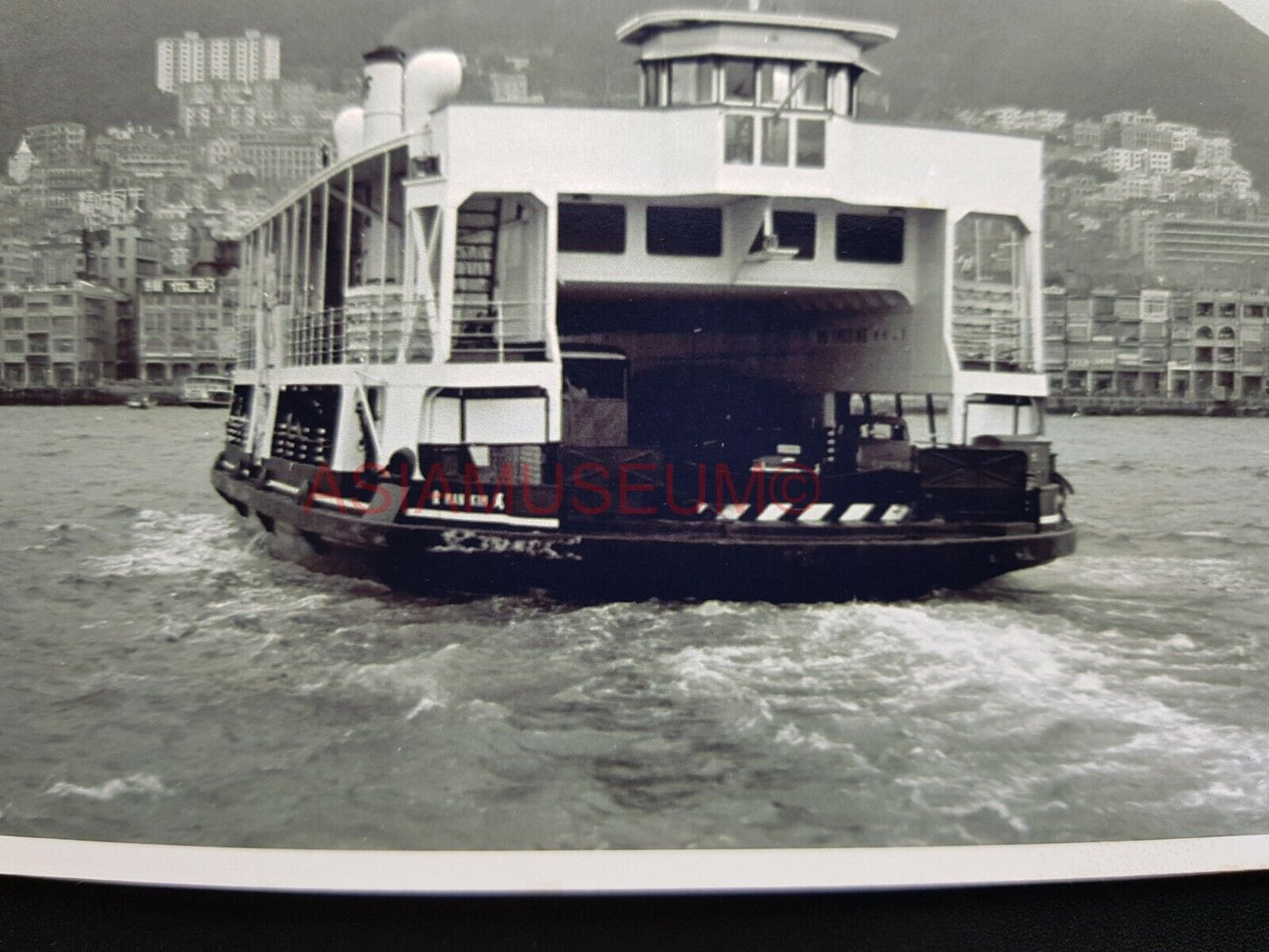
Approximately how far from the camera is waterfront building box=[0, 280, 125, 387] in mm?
3094

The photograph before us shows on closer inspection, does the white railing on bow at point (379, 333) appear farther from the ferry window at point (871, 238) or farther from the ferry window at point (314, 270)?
the ferry window at point (871, 238)

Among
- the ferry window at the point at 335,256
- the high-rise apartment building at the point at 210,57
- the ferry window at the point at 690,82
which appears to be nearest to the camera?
the high-rise apartment building at the point at 210,57

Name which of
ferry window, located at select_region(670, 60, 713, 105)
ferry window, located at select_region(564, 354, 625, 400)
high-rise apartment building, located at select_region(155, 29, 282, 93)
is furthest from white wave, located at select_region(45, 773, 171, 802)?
ferry window, located at select_region(670, 60, 713, 105)

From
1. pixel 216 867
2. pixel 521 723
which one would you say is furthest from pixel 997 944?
pixel 216 867

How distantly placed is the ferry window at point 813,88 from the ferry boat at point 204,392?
1986 millimetres

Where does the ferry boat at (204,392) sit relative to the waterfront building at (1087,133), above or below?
below

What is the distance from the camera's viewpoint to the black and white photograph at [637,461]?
2.80m

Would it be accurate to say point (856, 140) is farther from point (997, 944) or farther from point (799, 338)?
point (997, 944)

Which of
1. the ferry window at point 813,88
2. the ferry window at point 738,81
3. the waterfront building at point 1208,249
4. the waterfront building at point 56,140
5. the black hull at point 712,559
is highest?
the ferry window at point 738,81

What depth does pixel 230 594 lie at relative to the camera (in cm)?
345

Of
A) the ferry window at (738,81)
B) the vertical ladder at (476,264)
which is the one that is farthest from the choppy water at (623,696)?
the ferry window at (738,81)

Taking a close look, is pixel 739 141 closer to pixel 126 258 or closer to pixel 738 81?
pixel 738 81

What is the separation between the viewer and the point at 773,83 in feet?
14.1

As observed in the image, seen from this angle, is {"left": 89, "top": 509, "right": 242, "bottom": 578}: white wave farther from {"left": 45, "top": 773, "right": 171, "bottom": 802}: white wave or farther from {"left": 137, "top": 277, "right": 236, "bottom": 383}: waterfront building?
{"left": 45, "top": 773, "right": 171, "bottom": 802}: white wave
